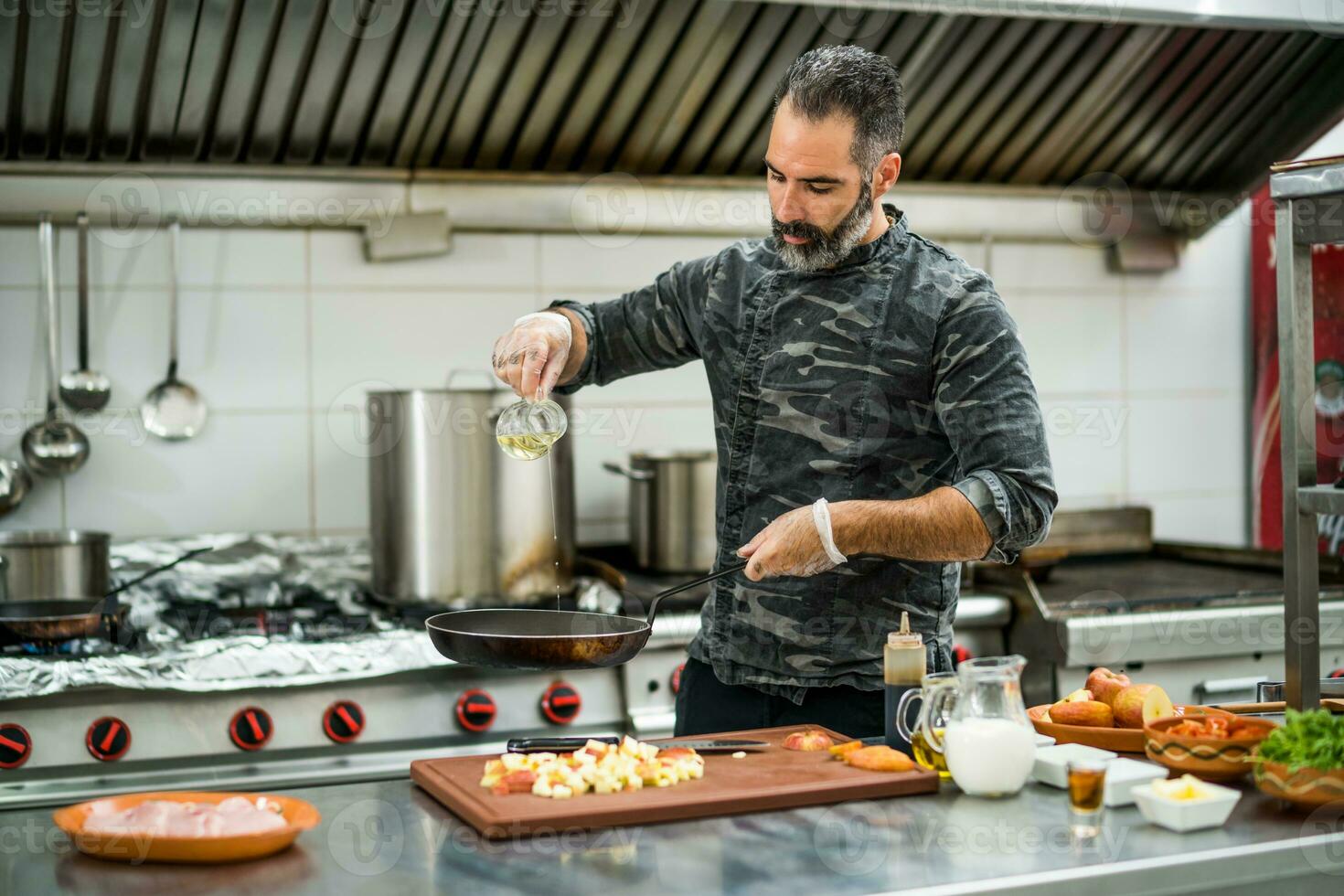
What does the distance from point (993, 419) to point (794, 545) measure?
1.06ft

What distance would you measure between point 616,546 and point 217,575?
90 cm

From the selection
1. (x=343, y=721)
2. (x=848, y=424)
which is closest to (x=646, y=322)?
(x=848, y=424)

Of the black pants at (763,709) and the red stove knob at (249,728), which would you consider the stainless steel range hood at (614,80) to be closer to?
the red stove knob at (249,728)

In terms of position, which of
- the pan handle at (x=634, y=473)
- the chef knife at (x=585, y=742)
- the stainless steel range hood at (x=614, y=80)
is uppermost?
the stainless steel range hood at (x=614, y=80)

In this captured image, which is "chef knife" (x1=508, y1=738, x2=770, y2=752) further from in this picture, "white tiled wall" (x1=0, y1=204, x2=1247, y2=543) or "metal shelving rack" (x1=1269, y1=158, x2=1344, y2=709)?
"white tiled wall" (x1=0, y1=204, x2=1247, y2=543)

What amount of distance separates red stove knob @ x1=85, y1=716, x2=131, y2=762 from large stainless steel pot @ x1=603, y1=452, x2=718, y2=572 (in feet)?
3.67

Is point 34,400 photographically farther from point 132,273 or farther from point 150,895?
point 150,895

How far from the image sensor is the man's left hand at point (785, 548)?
65.5 inches

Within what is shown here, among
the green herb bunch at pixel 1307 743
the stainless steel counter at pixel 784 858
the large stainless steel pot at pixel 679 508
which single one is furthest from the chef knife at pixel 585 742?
the large stainless steel pot at pixel 679 508

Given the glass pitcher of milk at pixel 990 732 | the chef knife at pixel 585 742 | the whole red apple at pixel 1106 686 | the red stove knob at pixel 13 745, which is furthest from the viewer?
the red stove knob at pixel 13 745

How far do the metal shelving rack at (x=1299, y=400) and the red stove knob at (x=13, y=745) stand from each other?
1964 millimetres

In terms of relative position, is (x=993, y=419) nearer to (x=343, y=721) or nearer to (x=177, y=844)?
A: (x=177, y=844)

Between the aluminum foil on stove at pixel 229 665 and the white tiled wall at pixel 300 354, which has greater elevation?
the white tiled wall at pixel 300 354

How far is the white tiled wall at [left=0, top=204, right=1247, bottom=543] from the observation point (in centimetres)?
289
